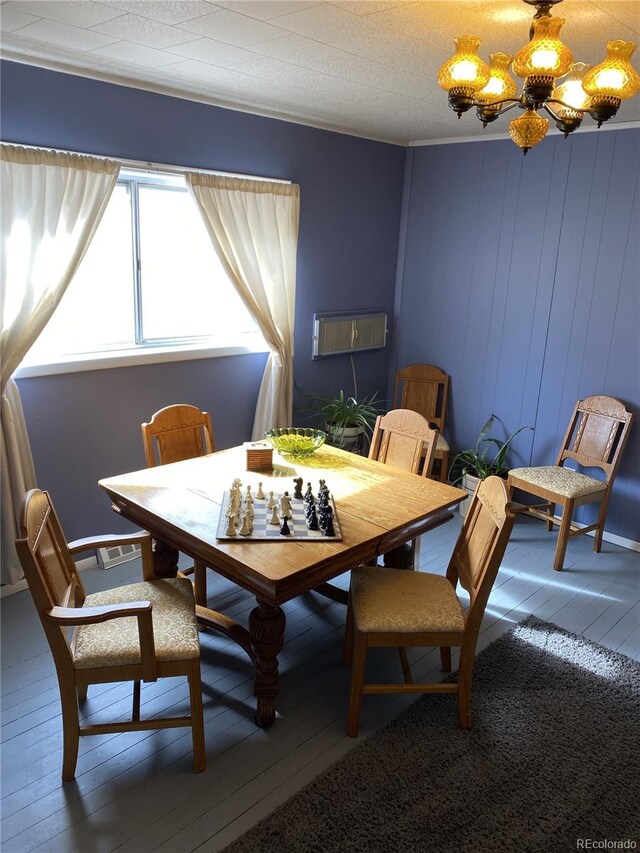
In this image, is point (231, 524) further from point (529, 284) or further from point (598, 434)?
point (529, 284)

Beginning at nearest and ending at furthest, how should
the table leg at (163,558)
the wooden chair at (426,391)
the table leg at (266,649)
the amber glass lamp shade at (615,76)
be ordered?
1. the amber glass lamp shade at (615,76)
2. the table leg at (266,649)
3. the table leg at (163,558)
4. the wooden chair at (426,391)

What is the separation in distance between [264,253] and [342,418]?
48.4 inches

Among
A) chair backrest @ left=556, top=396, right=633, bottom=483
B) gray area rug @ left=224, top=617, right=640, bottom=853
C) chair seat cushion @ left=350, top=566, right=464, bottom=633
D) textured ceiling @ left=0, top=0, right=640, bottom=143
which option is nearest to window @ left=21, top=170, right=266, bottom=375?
textured ceiling @ left=0, top=0, right=640, bottom=143

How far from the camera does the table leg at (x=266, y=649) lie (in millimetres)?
2293

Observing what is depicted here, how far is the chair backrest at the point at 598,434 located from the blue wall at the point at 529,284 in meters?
0.11

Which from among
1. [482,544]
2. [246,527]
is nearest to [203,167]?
[246,527]

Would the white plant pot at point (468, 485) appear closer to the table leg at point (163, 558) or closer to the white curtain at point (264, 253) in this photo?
the white curtain at point (264, 253)

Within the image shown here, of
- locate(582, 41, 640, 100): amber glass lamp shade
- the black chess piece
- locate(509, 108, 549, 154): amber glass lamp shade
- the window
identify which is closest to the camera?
locate(582, 41, 640, 100): amber glass lamp shade

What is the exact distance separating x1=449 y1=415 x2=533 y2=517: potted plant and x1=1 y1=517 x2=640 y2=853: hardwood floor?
1.10 m

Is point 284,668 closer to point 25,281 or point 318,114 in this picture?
point 25,281

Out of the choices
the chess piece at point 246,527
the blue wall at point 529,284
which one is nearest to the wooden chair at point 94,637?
the chess piece at point 246,527

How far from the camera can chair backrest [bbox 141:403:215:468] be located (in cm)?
314

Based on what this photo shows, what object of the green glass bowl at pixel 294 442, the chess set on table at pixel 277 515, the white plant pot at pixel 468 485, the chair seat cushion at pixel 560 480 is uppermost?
the green glass bowl at pixel 294 442

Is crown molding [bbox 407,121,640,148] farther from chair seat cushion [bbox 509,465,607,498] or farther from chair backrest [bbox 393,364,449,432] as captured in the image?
chair seat cushion [bbox 509,465,607,498]
